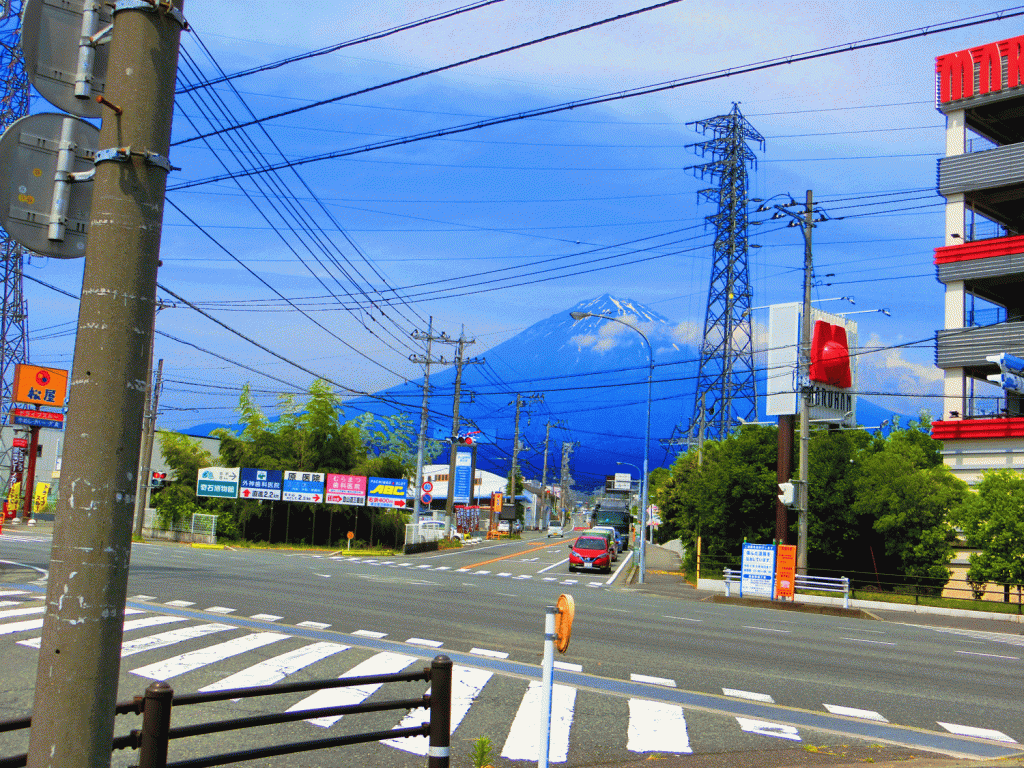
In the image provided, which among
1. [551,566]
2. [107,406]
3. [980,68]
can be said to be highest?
[980,68]

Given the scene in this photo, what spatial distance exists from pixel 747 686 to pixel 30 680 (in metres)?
9.16

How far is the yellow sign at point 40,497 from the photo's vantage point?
70.5 metres

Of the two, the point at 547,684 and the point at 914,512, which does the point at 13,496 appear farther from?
the point at 547,684

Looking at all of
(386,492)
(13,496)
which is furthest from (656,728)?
(13,496)

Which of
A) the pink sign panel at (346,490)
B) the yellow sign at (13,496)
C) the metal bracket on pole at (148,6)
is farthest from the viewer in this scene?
the yellow sign at (13,496)

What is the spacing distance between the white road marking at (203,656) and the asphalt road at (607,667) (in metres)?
0.03

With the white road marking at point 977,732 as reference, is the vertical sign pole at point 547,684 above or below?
above

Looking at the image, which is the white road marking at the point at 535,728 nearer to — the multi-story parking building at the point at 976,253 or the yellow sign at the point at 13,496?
the multi-story parking building at the point at 976,253

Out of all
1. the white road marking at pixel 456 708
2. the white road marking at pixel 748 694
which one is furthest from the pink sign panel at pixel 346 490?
the white road marking at pixel 748 694

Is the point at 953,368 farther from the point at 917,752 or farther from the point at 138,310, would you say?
the point at 138,310

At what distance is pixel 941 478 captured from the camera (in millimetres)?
33438

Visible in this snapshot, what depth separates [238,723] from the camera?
195 inches

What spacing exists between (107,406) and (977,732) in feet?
33.8

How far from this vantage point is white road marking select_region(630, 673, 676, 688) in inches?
461
